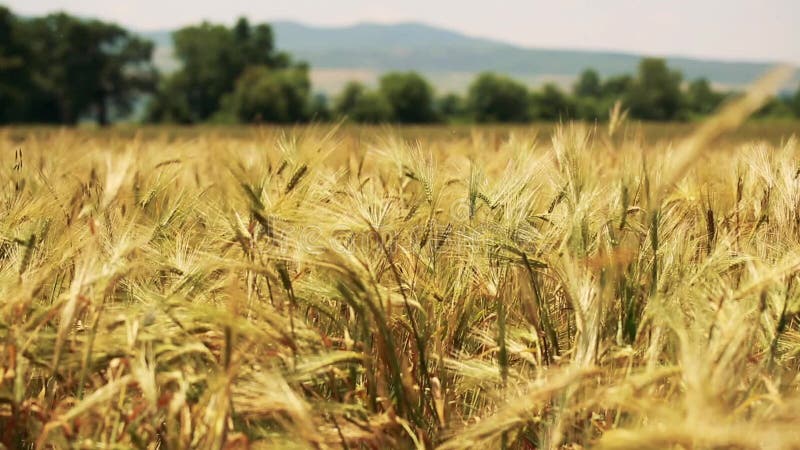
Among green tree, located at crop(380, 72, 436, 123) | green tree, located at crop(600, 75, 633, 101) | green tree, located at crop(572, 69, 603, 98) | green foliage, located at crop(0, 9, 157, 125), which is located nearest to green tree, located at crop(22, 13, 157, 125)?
green foliage, located at crop(0, 9, 157, 125)

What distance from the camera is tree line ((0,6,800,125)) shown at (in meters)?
60.6

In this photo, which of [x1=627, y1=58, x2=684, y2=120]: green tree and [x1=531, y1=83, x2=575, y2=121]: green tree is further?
[x1=627, y1=58, x2=684, y2=120]: green tree

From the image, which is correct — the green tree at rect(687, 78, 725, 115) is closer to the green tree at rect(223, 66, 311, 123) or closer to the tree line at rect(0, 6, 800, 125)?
the tree line at rect(0, 6, 800, 125)

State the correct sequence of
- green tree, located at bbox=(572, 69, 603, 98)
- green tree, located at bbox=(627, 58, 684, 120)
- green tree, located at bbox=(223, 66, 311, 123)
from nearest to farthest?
green tree, located at bbox=(223, 66, 311, 123), green tree, located at bbox=(627, 58, 684, 120), green tree, located at bbox=(572, 69, 603, 98)

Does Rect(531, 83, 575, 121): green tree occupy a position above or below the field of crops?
below

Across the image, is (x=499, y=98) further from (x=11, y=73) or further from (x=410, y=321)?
(x=410, y=321)

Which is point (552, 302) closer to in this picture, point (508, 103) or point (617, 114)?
point (617, 114)

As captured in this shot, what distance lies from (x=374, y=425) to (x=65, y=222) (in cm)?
95

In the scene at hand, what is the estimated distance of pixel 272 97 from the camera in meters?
62.8

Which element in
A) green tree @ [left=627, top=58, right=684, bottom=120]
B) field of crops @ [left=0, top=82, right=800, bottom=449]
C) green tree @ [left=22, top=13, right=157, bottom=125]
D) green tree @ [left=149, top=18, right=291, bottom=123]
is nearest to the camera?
field of crops @ [left=0, top=82, right=800, bottom=449]

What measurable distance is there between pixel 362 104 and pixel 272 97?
1545 cm

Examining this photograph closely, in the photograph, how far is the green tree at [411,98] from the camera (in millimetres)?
78188

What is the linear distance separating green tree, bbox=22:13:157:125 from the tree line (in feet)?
0.30

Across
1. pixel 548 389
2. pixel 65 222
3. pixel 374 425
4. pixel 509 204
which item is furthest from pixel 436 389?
pixel 65 222
